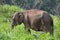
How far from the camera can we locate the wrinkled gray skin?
879 cm

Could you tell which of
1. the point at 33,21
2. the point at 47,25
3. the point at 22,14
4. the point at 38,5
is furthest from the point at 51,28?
the point at 38,5

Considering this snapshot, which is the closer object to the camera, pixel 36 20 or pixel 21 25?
pixel 21 25

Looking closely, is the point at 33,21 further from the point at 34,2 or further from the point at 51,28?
the point at 34,2

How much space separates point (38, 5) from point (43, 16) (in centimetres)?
1226

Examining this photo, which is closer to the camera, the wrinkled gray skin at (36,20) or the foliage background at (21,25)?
the foliage background at (21,25)

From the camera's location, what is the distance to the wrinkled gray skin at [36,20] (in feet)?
28.8

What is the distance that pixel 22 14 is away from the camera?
10094mm

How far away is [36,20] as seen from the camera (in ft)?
30.3

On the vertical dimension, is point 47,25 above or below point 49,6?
above

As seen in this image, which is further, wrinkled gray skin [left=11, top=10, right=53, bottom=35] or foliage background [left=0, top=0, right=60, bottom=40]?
wrinkled gray skin [left=11, top=10, right=53, bottom=35]

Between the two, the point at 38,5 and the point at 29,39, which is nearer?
the point at 29,39

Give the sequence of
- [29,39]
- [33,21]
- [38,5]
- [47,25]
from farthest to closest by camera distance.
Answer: [38,5] → [33,21] → [47,25] → [29,39]

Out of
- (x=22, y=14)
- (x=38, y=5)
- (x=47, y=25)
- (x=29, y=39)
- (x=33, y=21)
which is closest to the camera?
(x=29, y=39)

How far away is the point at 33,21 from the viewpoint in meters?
9.47
